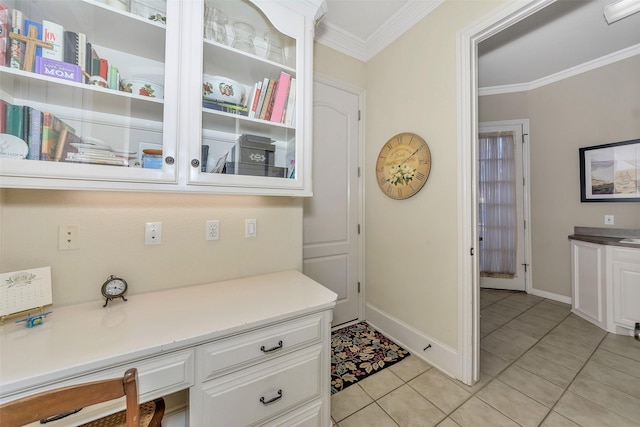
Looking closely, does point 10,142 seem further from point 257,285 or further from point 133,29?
point 257,285

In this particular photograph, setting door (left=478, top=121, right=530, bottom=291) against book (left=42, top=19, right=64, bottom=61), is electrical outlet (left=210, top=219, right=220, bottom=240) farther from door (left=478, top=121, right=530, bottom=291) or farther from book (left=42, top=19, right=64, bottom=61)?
door (left=478, top=121, right=530, bottom=291)

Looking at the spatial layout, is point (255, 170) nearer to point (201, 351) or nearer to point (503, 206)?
point (201, 351)

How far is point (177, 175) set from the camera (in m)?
1.09

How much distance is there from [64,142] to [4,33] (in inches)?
16.3

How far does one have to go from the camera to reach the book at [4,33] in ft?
2.87

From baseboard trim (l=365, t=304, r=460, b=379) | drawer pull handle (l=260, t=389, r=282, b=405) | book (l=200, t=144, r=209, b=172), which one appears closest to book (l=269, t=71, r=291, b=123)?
book (l=200, t=144, r=209, b=172)

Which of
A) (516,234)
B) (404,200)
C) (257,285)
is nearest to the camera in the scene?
(257,285)

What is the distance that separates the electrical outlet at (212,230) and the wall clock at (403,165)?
4.88ft

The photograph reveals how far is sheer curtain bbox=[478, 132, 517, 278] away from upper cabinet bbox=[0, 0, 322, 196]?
3212 mm

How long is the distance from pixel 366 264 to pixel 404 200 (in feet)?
2.65

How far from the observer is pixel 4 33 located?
881 millimetres

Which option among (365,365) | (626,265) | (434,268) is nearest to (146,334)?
(365,365)

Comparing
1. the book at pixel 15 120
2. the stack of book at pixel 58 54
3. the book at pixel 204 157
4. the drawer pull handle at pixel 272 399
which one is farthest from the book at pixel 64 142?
the drawer pull handle at pixel 272 399

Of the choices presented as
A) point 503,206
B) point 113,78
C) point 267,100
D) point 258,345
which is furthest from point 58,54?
point 503,206
